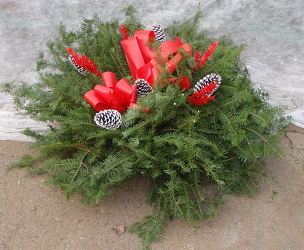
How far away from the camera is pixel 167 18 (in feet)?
5.38

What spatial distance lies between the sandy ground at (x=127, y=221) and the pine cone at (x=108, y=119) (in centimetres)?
43

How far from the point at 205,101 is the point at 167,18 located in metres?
0.81

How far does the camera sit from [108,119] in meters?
0.99

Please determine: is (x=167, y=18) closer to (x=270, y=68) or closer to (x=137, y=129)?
(x=270, y=68)

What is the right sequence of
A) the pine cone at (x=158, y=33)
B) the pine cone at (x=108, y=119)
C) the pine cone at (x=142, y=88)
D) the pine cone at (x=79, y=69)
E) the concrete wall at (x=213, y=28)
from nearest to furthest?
the pine cone at (x=108, y=119), the pine cone at (x=142, y=88), the pine cone at (x=79, y=69), the pine cone at (x=158, y=33), the concrete wall at (x=213, y=28)

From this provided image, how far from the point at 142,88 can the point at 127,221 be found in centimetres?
60

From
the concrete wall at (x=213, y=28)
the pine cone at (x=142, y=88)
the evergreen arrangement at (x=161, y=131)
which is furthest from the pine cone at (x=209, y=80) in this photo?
the concrete wall at (x=213, y=28)

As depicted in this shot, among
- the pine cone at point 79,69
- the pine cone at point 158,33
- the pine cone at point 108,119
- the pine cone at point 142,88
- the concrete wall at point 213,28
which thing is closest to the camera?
the pine cone at point 108,119

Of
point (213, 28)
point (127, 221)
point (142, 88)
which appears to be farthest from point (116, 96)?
point (213, 28)

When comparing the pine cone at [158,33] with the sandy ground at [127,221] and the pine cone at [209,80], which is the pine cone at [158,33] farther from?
the sandy ground at [127,221]

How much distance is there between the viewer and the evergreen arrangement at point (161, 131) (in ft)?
3.36

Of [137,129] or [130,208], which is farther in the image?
[130,208]

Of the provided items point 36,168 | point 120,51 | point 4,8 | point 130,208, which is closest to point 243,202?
point 130,208

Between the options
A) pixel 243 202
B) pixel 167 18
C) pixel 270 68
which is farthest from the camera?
pixel 270 68
